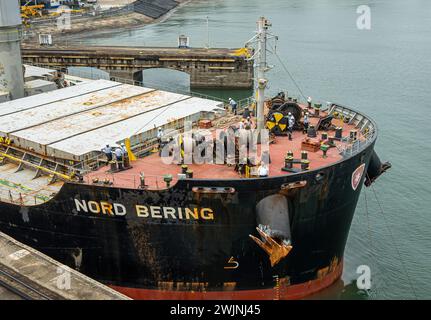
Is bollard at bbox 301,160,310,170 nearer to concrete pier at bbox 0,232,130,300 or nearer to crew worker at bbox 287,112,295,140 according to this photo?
crew worker at bbox 287,112,295,140

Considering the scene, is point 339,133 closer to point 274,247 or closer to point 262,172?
point 262,172

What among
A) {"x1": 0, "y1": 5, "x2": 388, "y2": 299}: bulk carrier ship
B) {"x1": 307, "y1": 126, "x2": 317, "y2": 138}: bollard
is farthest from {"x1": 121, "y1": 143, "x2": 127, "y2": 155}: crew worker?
{"x1": 307, "y1": 126, "x2": 317, "y2": 138}: bollard

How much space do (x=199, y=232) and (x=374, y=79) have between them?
140ft

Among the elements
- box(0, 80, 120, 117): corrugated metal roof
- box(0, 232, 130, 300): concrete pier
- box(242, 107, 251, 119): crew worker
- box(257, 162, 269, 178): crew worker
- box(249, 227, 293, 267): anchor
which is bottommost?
box(0, 232, 130, 300): concrete pier

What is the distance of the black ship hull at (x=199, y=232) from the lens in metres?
18.1

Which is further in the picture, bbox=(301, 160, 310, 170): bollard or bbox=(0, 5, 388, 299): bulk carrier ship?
bbox=(301, 160, 310, 170): bollard

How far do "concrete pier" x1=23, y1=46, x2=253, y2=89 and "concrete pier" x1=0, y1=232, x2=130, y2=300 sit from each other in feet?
135

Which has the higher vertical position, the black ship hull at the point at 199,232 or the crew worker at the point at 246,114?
the crew worker at the point at 246,114

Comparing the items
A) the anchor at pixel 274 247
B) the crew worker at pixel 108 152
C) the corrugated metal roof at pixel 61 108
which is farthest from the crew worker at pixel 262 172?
the corrugated metal roof at pixel 61 108

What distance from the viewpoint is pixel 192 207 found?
18141mm

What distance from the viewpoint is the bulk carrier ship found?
18031 mm

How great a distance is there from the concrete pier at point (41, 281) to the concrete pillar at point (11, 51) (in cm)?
1566

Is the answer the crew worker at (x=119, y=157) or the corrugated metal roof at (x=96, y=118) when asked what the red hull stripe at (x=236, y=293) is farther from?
the corrugated metal roof at (x=96, y=118)

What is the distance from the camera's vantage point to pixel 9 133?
2320 cm
